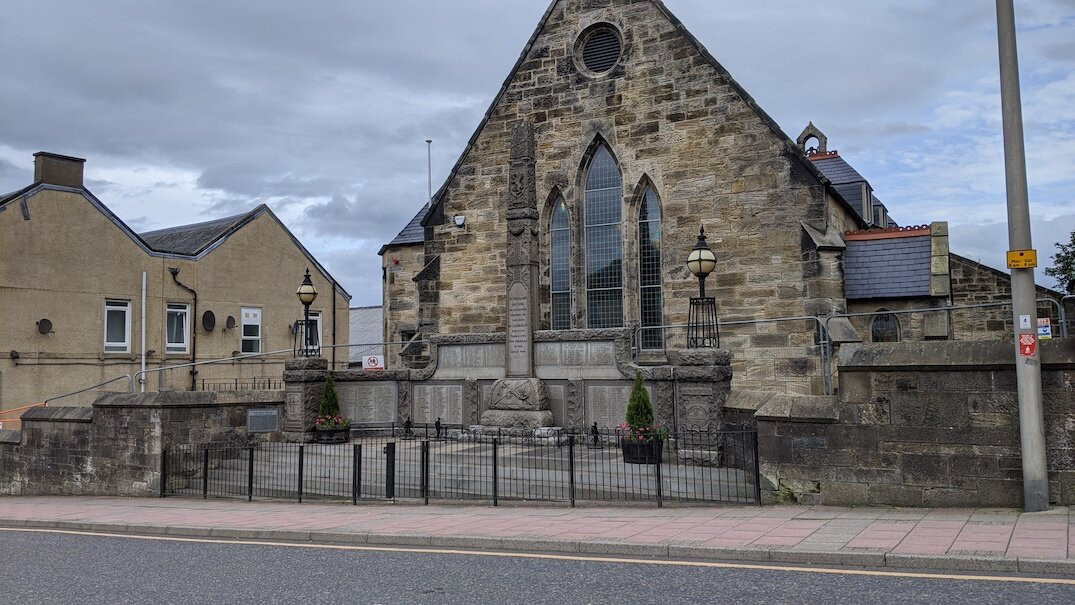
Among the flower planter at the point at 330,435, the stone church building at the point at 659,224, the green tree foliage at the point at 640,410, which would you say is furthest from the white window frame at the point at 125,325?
the green tree foliage at the point at 640,410

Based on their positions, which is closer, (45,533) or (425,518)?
(425,518)

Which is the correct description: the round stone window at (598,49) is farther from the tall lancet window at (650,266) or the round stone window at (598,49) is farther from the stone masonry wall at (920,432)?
the stone masonry wall at (920,432)

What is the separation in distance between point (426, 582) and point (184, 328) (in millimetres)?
25116

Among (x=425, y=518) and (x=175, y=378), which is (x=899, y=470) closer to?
(x=425, y=518)

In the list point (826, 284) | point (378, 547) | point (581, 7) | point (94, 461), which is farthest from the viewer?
point (581, 7)

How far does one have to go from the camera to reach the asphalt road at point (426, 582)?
675cm

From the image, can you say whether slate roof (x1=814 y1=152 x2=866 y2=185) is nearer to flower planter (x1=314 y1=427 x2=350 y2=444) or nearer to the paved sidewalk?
flower planter (x1=314 y1=427 x2=350 y2=444)

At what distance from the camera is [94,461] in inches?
662

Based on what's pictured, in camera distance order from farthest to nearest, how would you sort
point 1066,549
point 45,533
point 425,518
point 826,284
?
point 826,284
point 45,533
point 425,518
point 1066,549

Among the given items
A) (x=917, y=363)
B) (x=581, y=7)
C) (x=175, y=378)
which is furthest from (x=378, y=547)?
(x=175, y=378)

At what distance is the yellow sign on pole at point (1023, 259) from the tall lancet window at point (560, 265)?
13110 millimetres

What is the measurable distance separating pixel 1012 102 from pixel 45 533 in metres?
13.6

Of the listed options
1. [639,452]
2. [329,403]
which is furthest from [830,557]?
[329,403]

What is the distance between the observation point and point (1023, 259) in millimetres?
9898
